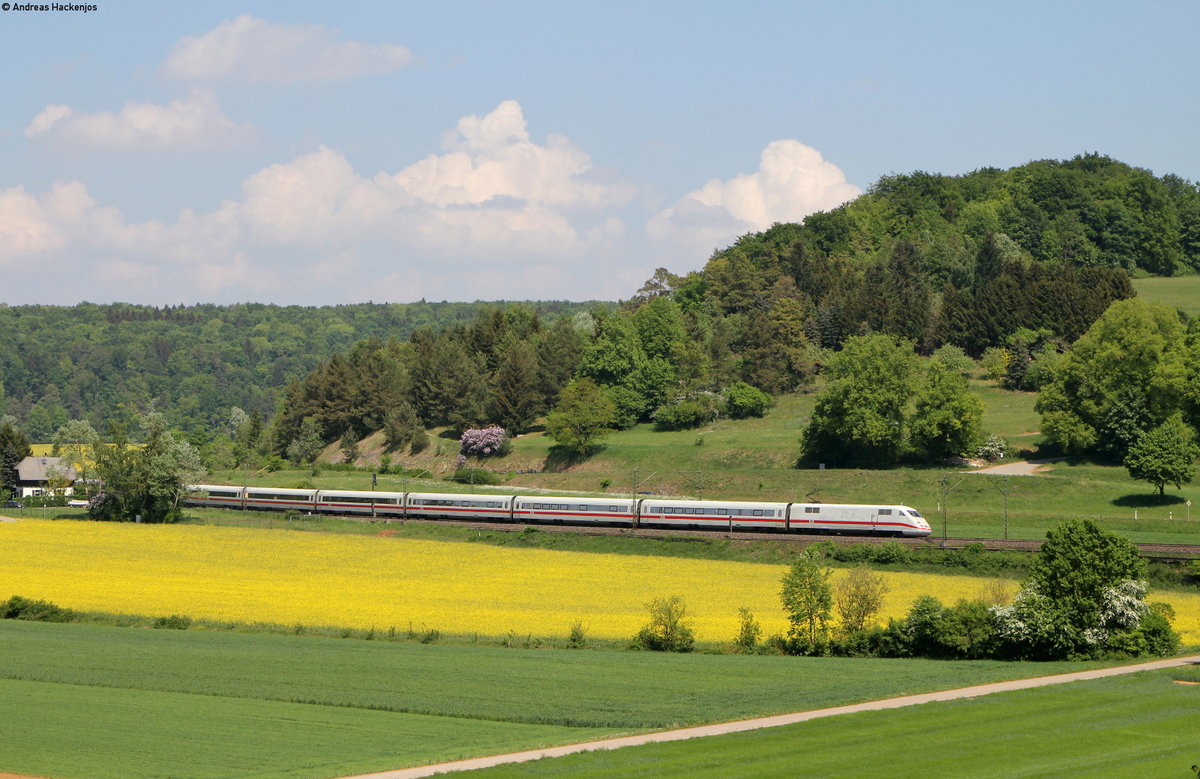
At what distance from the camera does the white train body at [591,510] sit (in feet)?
266

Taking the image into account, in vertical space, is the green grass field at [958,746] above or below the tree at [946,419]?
below

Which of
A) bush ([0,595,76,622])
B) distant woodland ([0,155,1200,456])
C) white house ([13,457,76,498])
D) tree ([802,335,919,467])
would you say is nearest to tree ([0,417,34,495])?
white house ([13,457,76,498])

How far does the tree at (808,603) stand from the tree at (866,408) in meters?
61.6

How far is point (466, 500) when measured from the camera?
97.9 meters

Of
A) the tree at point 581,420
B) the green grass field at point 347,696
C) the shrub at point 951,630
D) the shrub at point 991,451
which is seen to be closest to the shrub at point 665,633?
the green grass field at point 347,696

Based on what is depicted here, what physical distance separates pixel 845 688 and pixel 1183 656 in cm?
1310

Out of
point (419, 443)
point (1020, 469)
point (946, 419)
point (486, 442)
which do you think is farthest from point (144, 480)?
point (1020, 469)

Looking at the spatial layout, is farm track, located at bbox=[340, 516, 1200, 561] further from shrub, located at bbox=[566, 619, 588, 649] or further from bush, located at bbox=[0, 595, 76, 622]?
bush, located at bbox=[0, 595, 76, 622]

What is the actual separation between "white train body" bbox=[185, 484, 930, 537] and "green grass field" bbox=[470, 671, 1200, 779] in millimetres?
43972

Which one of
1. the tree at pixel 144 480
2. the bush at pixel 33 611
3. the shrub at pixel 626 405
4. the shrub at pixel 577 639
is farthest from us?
the shrub at pixel 626 405

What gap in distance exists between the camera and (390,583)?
70625 millimetres

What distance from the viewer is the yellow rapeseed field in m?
57.8

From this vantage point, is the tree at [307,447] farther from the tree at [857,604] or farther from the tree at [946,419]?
the tree at [857,604]

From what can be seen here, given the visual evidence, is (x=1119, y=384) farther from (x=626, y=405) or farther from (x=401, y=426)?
(x=401, y=426)
